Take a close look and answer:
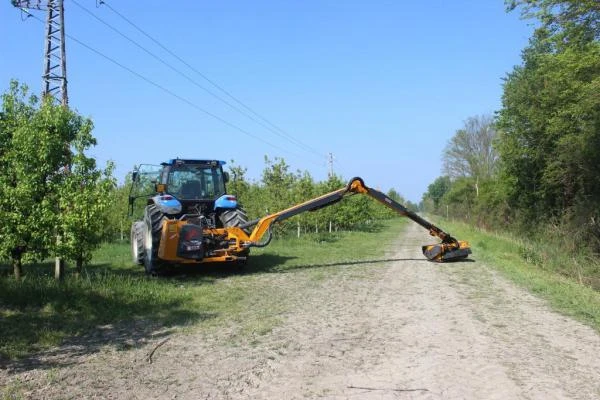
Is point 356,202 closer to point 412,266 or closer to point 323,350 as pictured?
point 412,266

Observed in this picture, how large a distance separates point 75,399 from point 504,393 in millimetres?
3684

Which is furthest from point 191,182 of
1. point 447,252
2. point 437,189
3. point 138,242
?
point 437,189

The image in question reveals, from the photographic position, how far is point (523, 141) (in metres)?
30.8

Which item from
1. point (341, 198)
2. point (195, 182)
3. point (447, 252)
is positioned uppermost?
point (195, 182)

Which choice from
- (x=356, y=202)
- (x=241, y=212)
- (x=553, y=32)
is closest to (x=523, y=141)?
(x=356, y=202)

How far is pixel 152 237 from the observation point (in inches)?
451

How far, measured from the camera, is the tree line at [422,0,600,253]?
1641 centimetres

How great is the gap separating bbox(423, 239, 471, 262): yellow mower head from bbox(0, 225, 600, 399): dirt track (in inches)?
242

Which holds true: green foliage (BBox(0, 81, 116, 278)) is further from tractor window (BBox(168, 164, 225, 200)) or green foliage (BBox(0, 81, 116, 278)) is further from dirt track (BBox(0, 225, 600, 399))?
dirt track (BBox(0, 225, 600, 399))

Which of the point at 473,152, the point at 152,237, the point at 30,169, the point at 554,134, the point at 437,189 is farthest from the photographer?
the point at 437,189

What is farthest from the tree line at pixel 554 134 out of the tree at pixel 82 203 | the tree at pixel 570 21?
the tree at pixel 82 203

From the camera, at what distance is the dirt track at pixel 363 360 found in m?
4.67

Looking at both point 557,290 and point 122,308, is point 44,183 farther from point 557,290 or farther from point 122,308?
point 557,290

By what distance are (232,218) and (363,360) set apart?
24.7 feet
